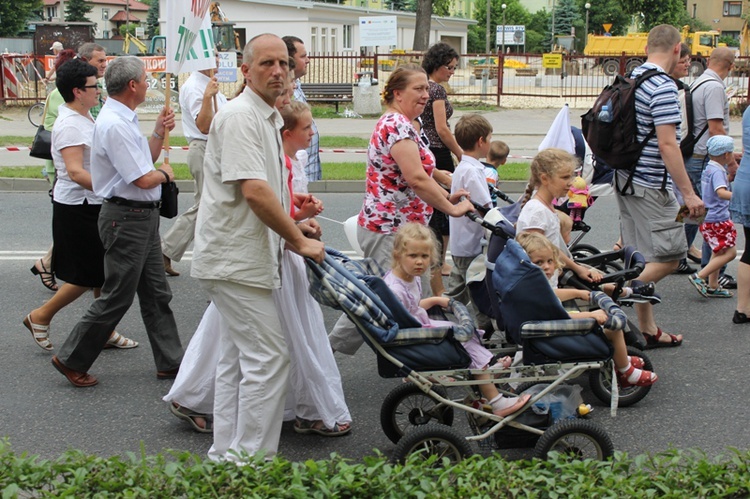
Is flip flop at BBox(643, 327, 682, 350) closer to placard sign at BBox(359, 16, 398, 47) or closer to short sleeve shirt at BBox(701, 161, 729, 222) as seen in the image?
short sleeve shirt at BBox(701, 161, 729, 222)

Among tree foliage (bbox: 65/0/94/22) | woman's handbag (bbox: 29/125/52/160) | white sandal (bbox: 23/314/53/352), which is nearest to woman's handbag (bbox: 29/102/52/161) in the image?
woman's handbag (bbox: 29/125/52/160)

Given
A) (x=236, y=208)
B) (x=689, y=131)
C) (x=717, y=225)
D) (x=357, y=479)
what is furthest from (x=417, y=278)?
(x=689, y=131)

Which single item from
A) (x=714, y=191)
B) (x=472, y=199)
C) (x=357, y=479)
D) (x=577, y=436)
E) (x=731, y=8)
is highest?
(x=731, y=8)

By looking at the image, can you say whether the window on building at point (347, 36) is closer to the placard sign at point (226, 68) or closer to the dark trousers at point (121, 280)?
the placard sign at point (226, 68)

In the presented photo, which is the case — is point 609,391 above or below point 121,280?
below

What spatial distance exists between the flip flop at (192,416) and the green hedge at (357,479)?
131 centimetres

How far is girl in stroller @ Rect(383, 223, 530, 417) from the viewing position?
4.75 metres

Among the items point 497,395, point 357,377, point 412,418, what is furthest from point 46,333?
point 497,395

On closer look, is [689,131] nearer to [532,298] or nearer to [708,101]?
[708,101]

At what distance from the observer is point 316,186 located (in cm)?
1320

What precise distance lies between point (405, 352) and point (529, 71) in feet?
122

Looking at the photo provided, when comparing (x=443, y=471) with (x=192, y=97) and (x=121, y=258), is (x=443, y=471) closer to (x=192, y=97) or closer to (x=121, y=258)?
(x=121, y=258)

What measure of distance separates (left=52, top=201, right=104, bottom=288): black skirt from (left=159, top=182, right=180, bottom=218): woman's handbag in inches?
20.6

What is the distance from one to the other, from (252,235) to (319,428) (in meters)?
1.32
